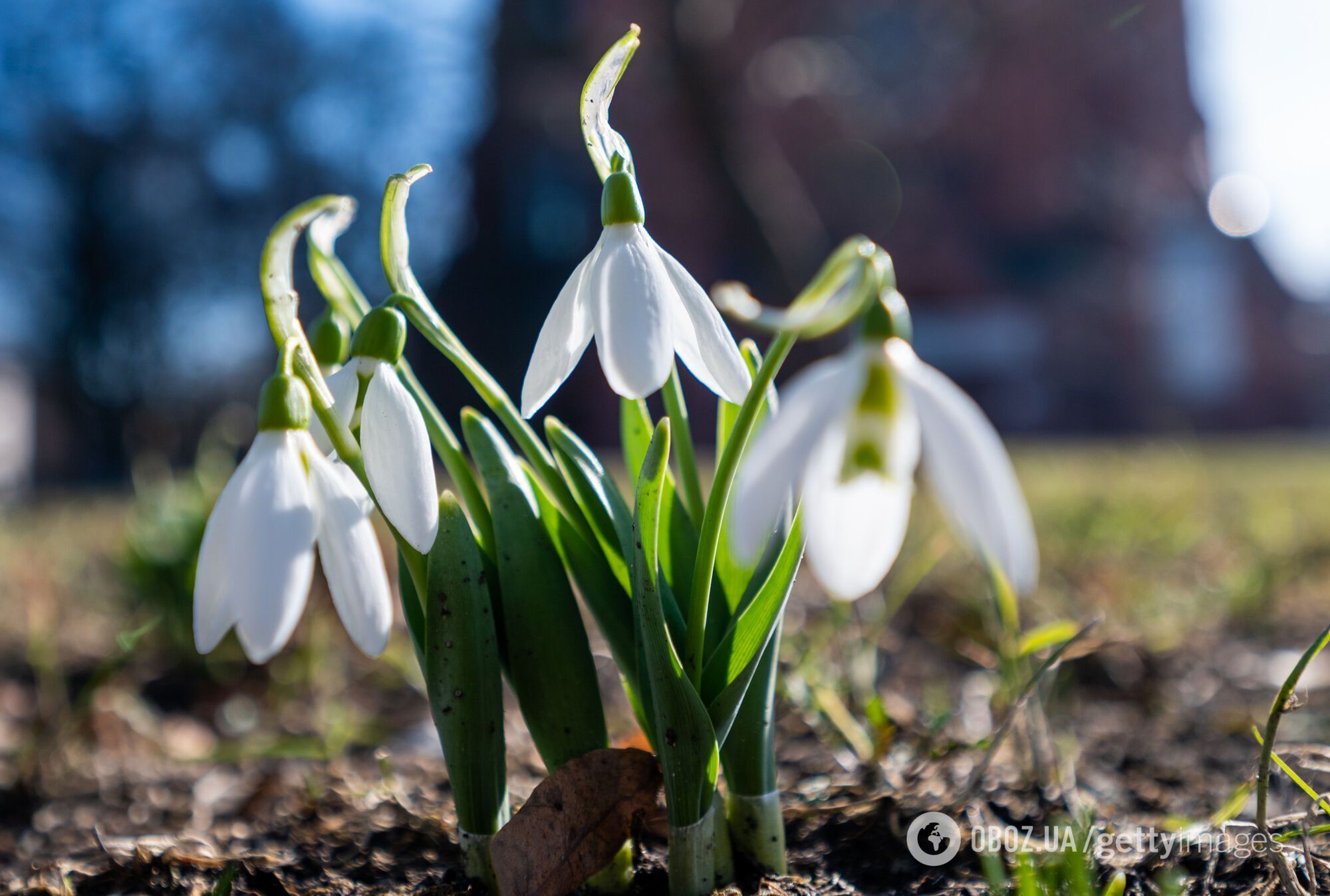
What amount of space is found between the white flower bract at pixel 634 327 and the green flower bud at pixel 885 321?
12cm

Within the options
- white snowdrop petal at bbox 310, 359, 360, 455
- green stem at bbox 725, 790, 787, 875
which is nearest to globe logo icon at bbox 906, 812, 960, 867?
green stem at bbox 725, 790, 787, 875

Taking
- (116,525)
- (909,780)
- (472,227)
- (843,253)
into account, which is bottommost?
(909,780)

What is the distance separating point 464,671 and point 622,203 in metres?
0.34

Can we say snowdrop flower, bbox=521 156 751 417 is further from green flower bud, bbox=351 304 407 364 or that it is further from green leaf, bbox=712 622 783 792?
green leaf, bbox=712 622 783 792

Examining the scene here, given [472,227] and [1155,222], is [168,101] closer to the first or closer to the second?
[472,227]

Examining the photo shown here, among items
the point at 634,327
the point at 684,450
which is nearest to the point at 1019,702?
the point at 684,450

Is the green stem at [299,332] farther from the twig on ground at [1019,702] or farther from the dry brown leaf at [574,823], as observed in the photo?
the twig on ground at [1019,702]

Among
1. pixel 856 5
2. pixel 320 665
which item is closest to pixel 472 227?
pixel 856 5

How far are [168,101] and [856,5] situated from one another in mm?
10571

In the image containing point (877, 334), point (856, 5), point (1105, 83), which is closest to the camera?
point (877, 334)

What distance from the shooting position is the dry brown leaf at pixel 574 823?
2.18 feet

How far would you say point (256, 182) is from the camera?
15594 mm

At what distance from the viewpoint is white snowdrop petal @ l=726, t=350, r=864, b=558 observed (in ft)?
1.51

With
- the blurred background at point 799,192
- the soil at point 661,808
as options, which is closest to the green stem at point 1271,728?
the soil at point 661,808
